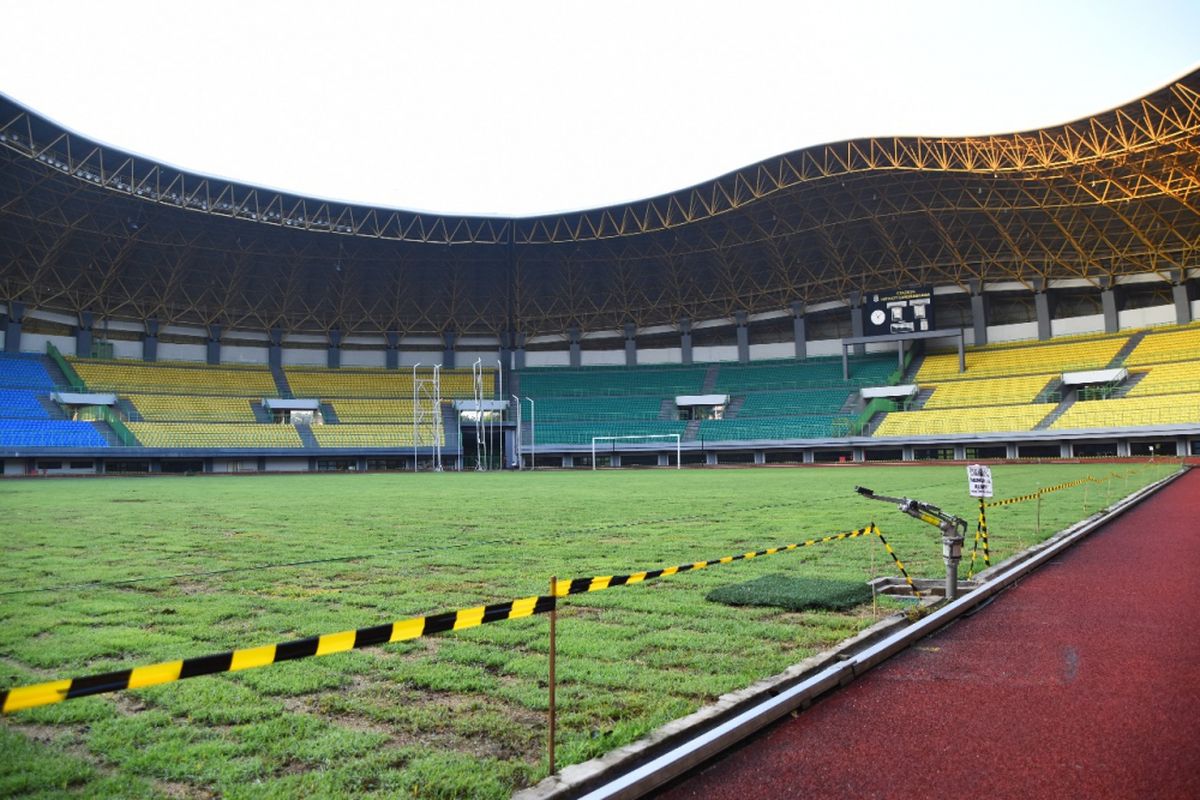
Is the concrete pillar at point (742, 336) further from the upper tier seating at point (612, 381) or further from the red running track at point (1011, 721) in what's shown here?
the red running track at point (1011, 721)

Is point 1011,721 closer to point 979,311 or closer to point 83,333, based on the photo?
point 979,311

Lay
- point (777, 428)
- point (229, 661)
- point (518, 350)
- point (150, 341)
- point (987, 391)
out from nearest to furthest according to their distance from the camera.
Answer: point (229, 661) < point (987, 391) < point (777, 428) < point (150, 341) < point (518, 350)

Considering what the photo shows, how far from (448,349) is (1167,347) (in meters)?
60.6

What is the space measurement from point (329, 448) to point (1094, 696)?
64.5m

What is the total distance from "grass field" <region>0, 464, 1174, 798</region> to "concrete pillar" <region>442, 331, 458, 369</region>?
6005 centimetres

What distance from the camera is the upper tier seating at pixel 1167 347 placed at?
5225 cm

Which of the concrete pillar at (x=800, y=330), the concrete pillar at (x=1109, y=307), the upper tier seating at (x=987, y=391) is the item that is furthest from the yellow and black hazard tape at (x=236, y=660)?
the concrete pillar at (x=800, y=330)

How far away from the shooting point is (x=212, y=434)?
6078 centimetres

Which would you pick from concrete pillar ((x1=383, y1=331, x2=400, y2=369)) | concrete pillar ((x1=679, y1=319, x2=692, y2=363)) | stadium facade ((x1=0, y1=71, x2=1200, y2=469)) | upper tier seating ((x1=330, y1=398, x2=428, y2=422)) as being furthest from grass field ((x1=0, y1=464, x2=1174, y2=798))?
concrete pillar ((x1=383, y1=331, x2=400, y2=369))

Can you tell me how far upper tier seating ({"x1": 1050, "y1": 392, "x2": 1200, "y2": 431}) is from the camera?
46.5m

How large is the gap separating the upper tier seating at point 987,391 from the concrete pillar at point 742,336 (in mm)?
18071

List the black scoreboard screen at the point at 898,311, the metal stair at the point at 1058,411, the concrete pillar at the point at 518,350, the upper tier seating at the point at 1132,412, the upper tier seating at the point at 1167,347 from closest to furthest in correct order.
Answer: the upper tier seating at the point at 1132,412
the metal stair at the point at 1058,411
the upper tier seating at the point at 1167,347
the black scoreboard screen at the point at 898,311
the concrete pillar at the point at 518,350

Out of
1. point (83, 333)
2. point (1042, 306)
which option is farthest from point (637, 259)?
point (83, 333)

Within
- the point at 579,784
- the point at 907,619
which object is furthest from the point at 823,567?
the point at 579,784
